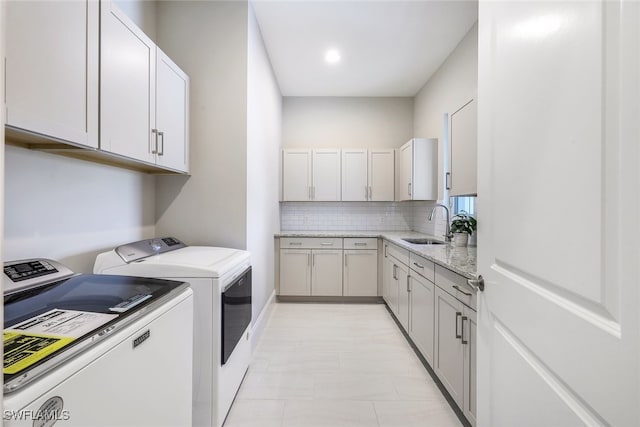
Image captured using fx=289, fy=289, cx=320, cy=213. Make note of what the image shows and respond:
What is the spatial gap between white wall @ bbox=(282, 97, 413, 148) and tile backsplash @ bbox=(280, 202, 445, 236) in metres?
0.88

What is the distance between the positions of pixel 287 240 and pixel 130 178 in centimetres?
211

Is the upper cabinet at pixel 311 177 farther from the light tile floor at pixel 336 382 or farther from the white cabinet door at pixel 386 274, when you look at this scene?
the light tile floor at pixel 336 382

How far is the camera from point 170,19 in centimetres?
226

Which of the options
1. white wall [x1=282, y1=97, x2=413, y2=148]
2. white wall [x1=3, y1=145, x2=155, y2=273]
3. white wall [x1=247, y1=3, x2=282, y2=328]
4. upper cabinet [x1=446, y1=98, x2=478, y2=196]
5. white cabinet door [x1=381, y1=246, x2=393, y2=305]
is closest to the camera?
white wall [x1=3, y1=145, x2=155, y2=273]

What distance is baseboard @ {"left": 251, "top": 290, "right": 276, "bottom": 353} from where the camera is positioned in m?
2.57

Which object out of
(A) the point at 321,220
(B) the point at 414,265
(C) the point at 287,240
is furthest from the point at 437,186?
(C) the point at 287,240

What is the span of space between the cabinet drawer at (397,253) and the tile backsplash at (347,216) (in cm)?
84

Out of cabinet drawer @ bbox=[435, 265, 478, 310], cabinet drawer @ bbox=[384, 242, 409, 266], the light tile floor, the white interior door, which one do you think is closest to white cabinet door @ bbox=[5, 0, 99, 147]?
the white interior door

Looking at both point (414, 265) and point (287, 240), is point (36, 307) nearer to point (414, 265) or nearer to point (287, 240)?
point (414, 265)

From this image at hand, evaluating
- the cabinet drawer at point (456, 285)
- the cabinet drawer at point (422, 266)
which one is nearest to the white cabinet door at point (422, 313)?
the cabinet drawer at point (422, 266)

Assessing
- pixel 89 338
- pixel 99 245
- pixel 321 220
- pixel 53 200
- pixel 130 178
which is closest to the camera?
pixel 89 338

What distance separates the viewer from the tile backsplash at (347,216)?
14.1ft

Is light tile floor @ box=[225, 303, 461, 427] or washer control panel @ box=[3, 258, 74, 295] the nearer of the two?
washer control panel @ box=[3, 258, 74, 295]

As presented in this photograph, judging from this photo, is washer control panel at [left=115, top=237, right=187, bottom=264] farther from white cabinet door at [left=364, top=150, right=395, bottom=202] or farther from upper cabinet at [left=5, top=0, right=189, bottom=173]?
white cabinet door at [left=364, top=150, right=395, bottom=202]
